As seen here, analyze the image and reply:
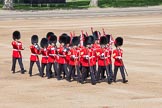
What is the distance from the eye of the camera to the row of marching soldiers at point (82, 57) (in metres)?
24.3

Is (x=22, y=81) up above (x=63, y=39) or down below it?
below

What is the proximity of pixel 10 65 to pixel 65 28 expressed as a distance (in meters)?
18.7

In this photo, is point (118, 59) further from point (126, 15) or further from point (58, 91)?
point (126, 15)

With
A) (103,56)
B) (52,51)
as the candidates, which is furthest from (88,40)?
(52,51)

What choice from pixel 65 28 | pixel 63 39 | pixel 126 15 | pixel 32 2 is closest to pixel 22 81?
pixel 63 39

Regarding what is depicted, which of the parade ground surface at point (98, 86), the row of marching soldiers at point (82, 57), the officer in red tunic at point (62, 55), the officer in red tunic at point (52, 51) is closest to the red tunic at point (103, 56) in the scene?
the row of marching soldiers at point (82, 57)

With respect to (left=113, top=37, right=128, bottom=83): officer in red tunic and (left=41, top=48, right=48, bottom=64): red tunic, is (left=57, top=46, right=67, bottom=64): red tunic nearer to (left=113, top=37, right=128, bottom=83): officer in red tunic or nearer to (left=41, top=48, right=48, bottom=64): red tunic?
(left=41, top=48, right=48, bottom=64): red tunic

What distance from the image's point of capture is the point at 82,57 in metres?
24.4

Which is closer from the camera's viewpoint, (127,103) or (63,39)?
(127,103)

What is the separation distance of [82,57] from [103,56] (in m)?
0.86

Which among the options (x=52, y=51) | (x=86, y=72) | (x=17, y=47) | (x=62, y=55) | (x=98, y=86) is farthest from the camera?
(x=17, y=47)

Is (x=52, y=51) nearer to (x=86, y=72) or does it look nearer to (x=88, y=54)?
(x=86, y=72)

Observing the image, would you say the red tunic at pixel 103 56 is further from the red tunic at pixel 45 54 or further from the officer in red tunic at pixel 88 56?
the red tunic at pixel 45 54

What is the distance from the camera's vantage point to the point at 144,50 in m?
35.6
